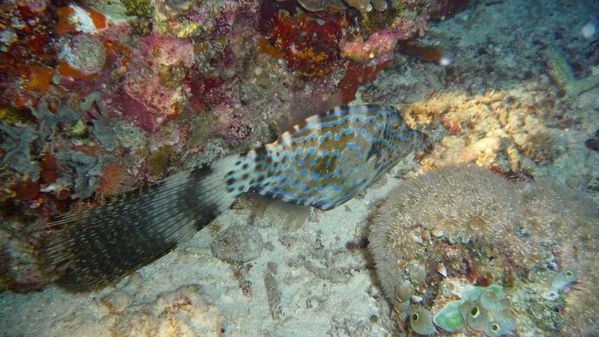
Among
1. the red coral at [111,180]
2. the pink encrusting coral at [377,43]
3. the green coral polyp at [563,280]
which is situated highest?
the pink encrusting coral at [377,43]

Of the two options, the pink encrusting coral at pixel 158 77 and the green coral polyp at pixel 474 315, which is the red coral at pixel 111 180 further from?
the green coral polyp at pixel 474 315

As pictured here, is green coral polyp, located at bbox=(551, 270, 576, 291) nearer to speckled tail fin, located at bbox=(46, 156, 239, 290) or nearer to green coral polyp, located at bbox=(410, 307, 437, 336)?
green coral polyp, located at bbox=(410, 307, 437, 336)

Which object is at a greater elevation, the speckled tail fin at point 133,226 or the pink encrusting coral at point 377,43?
the pink encrusting coral at point 377,43

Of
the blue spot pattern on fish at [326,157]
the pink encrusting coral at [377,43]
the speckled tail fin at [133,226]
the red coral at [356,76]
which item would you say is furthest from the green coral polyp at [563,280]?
the pink encrusting coral at [377,43]

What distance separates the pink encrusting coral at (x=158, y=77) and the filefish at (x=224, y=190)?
2.06 feet

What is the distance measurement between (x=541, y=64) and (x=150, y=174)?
6.28 metres

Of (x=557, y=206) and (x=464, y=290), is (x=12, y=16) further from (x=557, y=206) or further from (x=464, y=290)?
(x=557, y=206)

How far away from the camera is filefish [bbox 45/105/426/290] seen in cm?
299

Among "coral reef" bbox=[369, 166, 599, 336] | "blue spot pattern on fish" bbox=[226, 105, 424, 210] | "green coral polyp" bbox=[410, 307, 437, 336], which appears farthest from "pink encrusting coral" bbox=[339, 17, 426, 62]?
"green coral polyp" bbox=[410, 307, 437, 336]

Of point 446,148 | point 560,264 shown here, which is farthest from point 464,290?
point 446,148

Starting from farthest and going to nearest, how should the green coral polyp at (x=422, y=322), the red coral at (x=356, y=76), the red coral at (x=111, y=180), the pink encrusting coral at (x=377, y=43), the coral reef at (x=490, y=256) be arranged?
the red coral at (x=356, y=76) < the pink encrusting coral at (x=377, y=43) < the red coral at (x=111, y=180) < the green coral polyp at (x=422, y=322) < the coral reef at (x=490, y=256)

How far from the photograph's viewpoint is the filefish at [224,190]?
9.82ft

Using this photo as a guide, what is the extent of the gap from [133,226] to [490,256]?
3171 mm

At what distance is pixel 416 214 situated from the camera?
3533 mm
